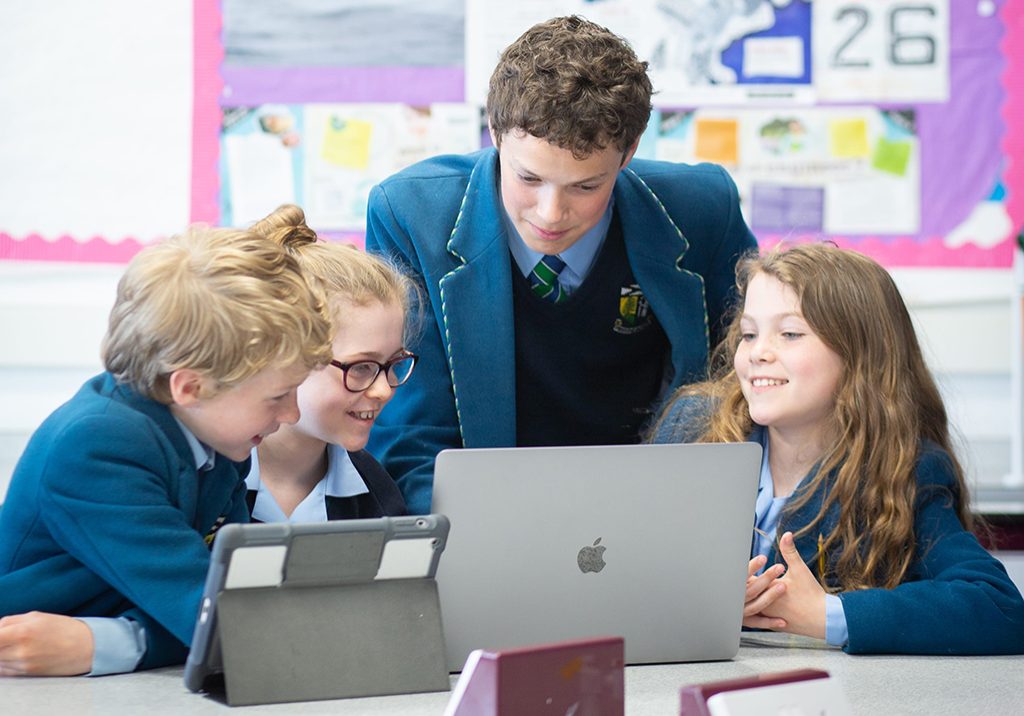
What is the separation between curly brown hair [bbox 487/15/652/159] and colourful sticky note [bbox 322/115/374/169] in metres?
1.20

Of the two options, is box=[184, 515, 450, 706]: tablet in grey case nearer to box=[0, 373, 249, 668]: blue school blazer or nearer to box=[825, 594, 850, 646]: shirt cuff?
box=[0, 373, 249, 668]: blue school blazer

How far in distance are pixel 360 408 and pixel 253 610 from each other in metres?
0.55

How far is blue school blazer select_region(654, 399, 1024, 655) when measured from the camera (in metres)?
1.41

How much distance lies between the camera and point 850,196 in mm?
2947

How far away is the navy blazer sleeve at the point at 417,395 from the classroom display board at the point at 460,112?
3.38 ft

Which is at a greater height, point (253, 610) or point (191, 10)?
point (191, 10)

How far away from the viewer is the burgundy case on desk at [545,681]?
2.99 ft

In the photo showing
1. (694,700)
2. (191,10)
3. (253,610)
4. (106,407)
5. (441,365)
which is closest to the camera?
(694,700)

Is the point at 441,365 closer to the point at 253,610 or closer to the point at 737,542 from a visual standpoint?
the point at 737,542

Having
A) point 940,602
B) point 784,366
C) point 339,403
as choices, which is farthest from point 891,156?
point 339,403

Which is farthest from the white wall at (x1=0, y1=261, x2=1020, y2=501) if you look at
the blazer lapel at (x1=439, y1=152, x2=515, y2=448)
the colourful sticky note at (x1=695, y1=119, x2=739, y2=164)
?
the blazer lapel at (x1=439, y1=152, x2=515, y2=448)

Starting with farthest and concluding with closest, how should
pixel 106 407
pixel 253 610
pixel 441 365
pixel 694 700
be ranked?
pixel 441 365 → pixel 106 407 → pixel 253 610 → pixel 694 700

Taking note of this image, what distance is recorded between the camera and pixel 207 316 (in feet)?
4.08

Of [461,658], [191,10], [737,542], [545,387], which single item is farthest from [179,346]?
[191,10]
